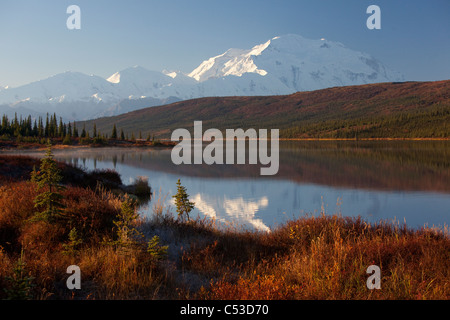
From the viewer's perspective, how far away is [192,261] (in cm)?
786

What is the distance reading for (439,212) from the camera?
18078 millimetres

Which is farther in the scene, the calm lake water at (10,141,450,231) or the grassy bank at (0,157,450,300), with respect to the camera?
the calm lake water at (10,141,450,231)

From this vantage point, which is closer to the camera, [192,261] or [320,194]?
[192,261]

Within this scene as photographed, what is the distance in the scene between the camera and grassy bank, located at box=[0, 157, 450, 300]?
582 centimetres

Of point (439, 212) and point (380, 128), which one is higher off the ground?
point (380, 128)

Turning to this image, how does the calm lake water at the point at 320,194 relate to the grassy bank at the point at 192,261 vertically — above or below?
below

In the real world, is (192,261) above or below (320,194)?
above

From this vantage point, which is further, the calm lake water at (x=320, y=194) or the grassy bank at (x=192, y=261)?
the calm lake water at (x=320, y=194)

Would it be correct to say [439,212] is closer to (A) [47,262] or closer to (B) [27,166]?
(A) [47,262]

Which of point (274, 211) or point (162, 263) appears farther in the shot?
point (274, 211)

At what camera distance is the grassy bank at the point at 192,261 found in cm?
582
